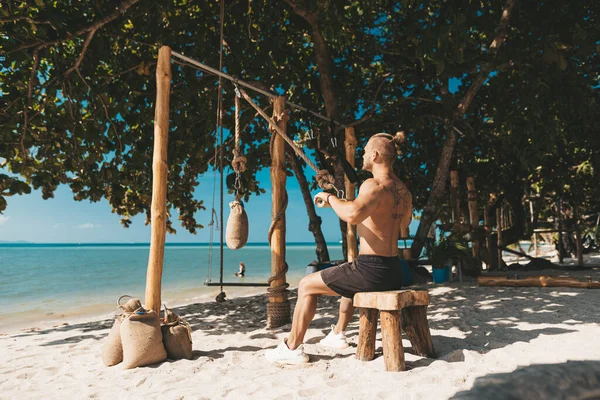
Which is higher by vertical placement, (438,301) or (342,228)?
(342,228)

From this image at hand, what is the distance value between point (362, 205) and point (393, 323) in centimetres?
102

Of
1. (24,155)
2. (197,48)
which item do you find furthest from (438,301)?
(24,155)

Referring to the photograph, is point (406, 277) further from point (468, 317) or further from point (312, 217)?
point (312, 217)

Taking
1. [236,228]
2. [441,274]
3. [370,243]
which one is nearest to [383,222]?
[370,243]

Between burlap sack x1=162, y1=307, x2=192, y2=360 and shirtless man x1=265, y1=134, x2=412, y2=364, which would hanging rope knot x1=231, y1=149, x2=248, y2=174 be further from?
burlap sack x1=162, y1=307, x2=192, y2=360

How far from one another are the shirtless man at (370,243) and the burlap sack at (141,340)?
3.52ft

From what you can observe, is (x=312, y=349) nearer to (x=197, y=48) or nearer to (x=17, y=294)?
(x=197, y=48)

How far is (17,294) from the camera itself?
21562 millimetres

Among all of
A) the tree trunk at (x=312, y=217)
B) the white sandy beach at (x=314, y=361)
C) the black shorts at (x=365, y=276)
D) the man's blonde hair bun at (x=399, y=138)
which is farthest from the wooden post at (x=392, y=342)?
the tree trunk at (x=312, y=217)

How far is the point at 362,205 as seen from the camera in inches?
147

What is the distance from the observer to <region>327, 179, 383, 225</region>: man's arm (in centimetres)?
375

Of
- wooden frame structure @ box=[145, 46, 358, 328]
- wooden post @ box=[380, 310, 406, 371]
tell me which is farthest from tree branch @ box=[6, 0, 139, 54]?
wooden post @ box=[380, 310, 406, 371]

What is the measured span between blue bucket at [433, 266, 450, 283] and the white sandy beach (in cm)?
351

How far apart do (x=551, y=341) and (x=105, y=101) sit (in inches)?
262
